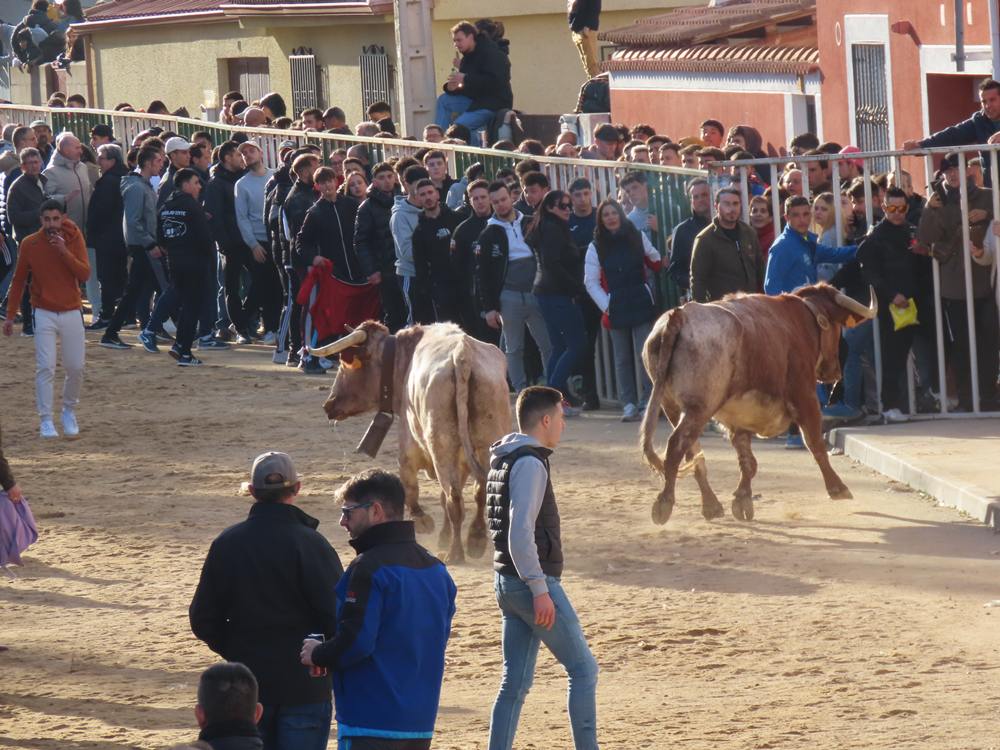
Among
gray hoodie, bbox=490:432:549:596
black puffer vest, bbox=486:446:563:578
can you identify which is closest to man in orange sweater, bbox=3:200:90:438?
black puffer vest, bbox=486:446:563:578

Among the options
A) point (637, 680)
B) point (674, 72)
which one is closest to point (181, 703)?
point (637, 680)

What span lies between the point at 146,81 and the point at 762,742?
35.1m

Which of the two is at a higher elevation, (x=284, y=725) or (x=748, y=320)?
(x=748, y=320)

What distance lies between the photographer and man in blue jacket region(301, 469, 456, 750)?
6.26m

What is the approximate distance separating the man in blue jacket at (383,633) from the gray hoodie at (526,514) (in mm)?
833

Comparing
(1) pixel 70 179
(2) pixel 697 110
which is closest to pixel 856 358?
(1) pixel 70 179

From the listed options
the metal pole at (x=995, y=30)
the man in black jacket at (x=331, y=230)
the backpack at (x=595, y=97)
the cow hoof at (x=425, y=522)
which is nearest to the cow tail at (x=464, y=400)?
the cow hoof at (x=425, y=522)

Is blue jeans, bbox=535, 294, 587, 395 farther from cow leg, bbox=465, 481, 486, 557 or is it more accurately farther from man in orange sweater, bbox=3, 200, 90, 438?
cow leg, bbox=465, 481, 486, 557

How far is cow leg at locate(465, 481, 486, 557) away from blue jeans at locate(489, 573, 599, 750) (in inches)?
162

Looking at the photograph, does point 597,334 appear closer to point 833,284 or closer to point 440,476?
point 833,284

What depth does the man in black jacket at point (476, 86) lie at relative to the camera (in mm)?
24672

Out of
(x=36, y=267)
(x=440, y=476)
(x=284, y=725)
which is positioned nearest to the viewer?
(x=284, y=725)

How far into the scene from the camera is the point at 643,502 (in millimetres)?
13016

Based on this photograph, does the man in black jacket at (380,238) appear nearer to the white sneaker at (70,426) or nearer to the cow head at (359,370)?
the white sneaker at (70,426)
